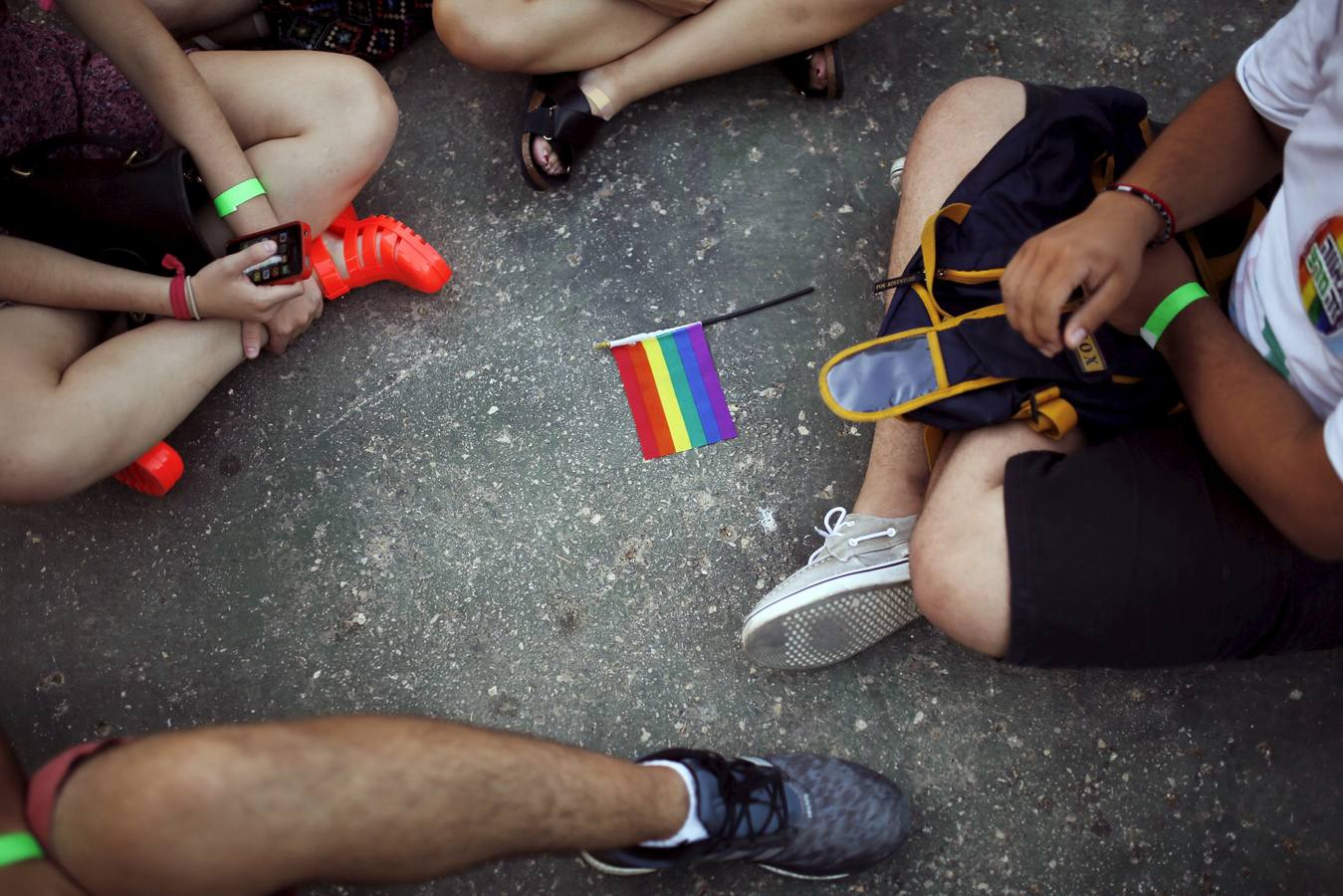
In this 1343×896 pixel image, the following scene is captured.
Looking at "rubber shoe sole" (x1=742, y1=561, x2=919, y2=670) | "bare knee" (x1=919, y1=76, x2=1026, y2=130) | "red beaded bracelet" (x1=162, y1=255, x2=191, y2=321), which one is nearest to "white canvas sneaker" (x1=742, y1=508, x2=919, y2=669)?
"rubber shoe sole" (x1=742, y1=561, x2=919, y2=670)

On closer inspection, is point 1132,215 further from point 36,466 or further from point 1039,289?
point 36,466

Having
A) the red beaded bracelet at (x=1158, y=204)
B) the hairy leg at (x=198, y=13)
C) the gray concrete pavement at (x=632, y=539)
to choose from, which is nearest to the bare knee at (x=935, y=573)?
the gray concrete pavement at (x=632, y=539)

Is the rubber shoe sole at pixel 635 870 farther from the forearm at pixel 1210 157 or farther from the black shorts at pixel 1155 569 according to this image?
the forearm at pixel 1210 157

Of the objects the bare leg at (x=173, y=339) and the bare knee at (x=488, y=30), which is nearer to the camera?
the bare leg at (x=173, y=339)

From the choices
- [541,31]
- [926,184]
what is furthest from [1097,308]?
[541,31]

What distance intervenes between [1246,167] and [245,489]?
183 centimetres

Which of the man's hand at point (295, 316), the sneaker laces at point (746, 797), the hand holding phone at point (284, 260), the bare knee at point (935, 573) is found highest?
the hand holding phone at point (284, 260)

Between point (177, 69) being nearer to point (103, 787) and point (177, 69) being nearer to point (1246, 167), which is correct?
point (103, 787)

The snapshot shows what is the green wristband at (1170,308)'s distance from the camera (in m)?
1.33

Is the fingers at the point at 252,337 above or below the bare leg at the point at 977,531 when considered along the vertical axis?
above

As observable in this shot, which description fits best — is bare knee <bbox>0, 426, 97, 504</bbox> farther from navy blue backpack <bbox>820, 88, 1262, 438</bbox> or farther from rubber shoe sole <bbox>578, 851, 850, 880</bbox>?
navy blue backpack <bbox>820, 88, 1262, 438</bbox>

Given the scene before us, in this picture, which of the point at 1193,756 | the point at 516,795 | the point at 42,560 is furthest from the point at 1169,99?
the point at 42,560

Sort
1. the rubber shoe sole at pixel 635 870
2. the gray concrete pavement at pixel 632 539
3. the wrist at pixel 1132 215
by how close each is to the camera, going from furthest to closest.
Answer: the gray concrete pavement at pixel 632 539
the rubber shoe sole at pixel 635 870
the wrist at pixel 1132 215

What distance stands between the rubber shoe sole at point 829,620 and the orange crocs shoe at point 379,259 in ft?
3.12
